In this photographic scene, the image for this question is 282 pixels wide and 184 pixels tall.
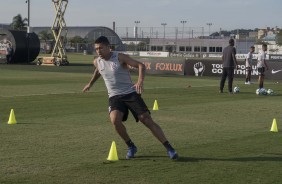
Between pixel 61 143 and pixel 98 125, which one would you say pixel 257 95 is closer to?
pixel 98 125

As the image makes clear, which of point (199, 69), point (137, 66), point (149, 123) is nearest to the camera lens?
point (137, 66)

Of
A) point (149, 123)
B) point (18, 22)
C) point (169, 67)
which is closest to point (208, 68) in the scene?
point (169, 67)

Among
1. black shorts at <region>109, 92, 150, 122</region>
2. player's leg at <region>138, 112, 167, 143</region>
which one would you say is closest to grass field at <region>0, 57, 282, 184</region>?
player's leg at <region>138, 112, 167, 143</region>

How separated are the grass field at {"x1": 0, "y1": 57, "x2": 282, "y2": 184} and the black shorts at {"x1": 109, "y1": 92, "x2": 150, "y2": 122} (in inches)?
28.6

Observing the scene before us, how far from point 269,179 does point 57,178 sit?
8.87ft

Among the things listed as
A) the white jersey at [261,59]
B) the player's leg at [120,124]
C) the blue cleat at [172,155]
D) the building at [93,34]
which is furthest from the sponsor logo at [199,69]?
the building at [93,34]

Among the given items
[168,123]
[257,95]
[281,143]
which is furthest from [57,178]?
[257,95]

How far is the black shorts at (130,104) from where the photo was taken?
815 cm

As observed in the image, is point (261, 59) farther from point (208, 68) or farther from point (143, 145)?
point (143, 145)

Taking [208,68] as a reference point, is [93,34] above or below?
above

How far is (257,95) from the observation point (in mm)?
20531

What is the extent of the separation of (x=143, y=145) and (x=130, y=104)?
1467 mm

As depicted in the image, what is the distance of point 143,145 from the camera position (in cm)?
947

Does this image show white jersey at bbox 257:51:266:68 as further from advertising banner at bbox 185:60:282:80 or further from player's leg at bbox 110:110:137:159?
player's leg at bbox 110:110:137:159
